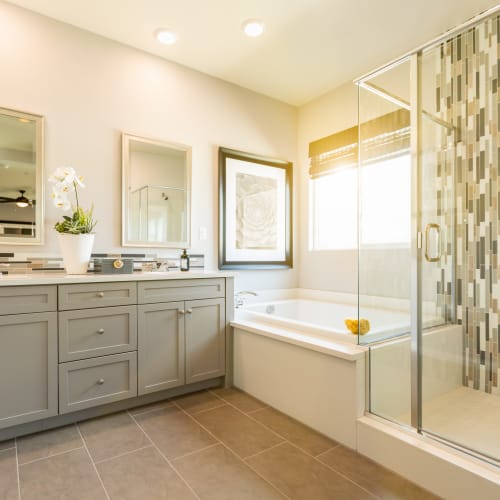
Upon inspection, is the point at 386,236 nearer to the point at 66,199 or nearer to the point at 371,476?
the point at 371,476

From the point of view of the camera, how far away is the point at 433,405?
1.68 m

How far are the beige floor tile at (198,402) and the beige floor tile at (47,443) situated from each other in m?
0.61

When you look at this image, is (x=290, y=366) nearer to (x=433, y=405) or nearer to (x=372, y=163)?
(x=433, y=405)

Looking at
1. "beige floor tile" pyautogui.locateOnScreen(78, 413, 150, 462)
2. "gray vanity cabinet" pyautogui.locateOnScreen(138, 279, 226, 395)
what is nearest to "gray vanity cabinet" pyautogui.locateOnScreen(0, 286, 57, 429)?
"beige floor tile" pyautogui.locateOnScreen(78, 413, 150, 462)

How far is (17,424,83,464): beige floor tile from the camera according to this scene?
1650 millimetres

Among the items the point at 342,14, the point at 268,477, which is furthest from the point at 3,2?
the point at 268,477

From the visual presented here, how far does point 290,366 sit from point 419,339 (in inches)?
28.8

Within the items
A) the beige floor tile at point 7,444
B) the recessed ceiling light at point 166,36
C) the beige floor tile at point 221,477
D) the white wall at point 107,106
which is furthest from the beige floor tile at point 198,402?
the recessed ceiling light at point 166,36

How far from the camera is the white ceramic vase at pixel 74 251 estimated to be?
2174 mm

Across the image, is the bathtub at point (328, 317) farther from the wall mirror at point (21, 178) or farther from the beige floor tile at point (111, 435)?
the wall mirror at point (21, 178)

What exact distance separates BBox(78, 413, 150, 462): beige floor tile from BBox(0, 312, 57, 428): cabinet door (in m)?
0.23

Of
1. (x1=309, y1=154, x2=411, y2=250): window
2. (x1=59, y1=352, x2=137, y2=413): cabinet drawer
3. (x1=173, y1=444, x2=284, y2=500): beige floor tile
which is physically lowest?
(x1=173, y1=444, x2=284, y2=500): beige floor tile

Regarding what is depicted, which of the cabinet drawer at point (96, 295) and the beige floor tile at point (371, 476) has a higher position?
the cabinet drawer at point (96, 295)

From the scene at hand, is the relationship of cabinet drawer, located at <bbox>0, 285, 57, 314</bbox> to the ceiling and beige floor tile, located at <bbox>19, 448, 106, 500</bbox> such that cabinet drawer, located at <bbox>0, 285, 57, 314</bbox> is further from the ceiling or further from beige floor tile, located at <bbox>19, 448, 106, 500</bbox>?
the ceiling
